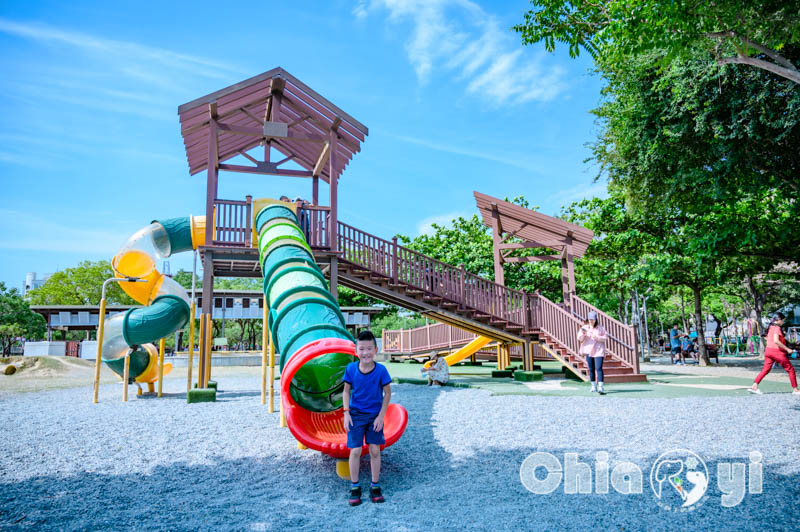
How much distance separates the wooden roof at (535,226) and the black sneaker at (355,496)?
11.5 meters

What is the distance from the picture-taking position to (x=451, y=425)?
7.44 m

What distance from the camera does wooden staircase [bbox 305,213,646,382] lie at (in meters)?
13.2

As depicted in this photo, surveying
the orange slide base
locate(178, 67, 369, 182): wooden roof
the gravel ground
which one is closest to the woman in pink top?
the gravel ground

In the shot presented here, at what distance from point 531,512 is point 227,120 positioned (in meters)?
13.1

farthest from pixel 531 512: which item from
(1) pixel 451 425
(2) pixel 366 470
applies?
(1) pixel 451 425

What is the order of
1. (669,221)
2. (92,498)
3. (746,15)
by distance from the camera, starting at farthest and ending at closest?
(669,221) < (746,15) < (92,498)

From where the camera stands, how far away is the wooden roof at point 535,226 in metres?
14.6

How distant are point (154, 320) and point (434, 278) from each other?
7.64 m

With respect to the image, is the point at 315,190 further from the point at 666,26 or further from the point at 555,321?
the point at 666,26

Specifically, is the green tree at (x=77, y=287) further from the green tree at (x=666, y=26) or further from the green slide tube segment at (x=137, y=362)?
the green tree at (x=666, y=26)

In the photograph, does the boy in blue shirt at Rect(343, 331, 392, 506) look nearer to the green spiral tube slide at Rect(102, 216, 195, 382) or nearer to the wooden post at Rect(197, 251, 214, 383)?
the wooden post at Rect(197, 251, 214, 383)

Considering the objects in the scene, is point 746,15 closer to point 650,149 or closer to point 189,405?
point 650,149

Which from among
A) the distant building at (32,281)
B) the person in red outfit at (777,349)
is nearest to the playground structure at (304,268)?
the person in red outfit at (777,349)
